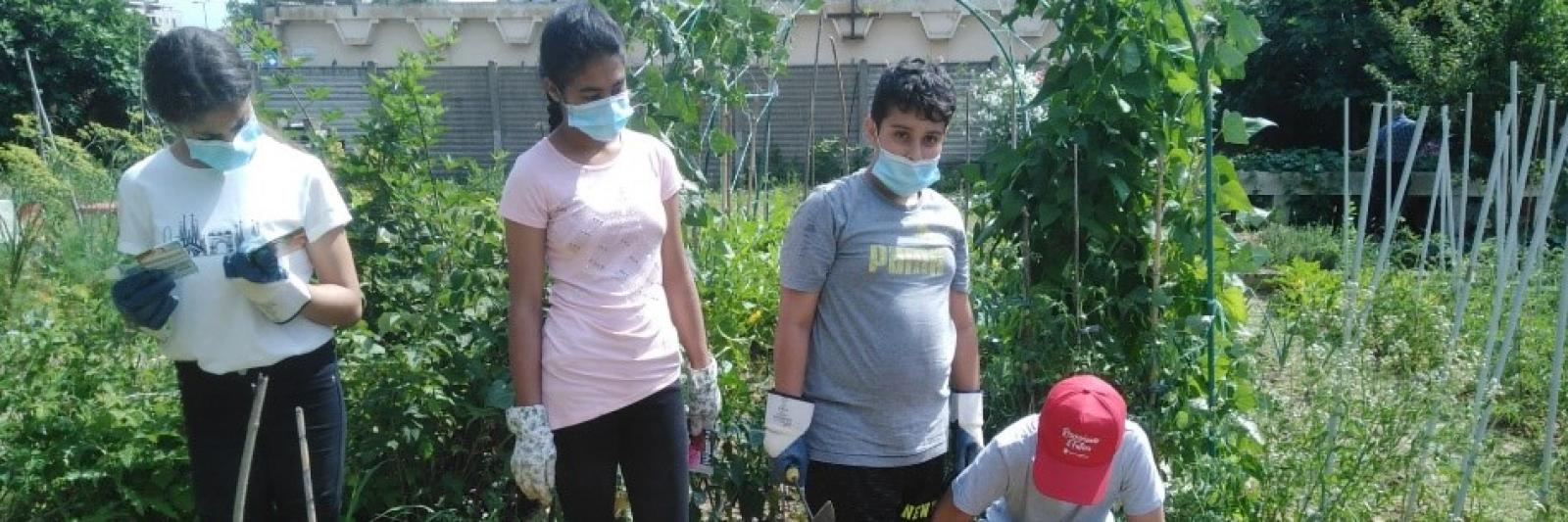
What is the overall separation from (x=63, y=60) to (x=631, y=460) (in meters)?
13.4

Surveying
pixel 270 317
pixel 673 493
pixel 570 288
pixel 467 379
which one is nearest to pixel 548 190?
pixel 570 288

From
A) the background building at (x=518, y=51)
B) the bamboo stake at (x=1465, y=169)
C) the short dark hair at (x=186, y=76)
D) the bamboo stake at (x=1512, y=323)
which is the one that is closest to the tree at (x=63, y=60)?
the background building at (x=518, y=51)

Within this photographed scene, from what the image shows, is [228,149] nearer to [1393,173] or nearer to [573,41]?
[573,41]

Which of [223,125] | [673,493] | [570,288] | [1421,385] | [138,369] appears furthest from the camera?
[138,369]

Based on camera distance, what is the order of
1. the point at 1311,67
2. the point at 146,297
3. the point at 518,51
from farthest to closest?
1. the point at 518,51
2. the point at 1311,67
3. the point at 146,297

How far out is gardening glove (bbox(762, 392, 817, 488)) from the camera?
2.36 metres

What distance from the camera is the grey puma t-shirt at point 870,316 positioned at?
2.33 metres

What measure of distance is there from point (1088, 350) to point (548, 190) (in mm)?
1573

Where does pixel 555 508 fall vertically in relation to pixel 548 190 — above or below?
below

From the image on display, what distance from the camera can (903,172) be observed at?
237 centimetres

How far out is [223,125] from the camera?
204 cm

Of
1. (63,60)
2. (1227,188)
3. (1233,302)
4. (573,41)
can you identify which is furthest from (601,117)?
(63,60)

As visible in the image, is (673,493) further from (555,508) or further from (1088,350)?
(1088,350)

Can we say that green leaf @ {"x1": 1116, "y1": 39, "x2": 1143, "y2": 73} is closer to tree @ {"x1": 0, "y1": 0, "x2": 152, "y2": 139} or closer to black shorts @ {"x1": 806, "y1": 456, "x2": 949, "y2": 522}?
black shorts @ {"x1": 806, "y1": 456, "x2": 949, "y2": 522}
